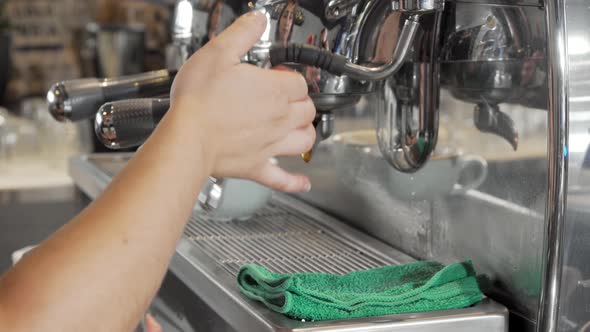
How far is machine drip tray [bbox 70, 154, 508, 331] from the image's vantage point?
604 mm

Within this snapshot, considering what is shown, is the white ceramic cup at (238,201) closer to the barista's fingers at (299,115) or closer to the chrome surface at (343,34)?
the chrome surface at (343,34)

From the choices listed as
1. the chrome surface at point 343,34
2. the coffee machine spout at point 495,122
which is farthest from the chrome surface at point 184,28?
the coffee machine spout at point 495,122

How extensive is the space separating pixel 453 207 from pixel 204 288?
0.72 feet

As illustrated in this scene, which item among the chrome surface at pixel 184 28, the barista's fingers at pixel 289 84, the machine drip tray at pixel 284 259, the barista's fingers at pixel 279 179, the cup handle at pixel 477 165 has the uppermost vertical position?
the chrome surface at pixel 184 28

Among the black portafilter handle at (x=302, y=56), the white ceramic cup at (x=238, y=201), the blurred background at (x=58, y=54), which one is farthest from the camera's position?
the blurred background at (x=58, y=54)

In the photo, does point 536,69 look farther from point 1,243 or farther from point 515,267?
point 1,243

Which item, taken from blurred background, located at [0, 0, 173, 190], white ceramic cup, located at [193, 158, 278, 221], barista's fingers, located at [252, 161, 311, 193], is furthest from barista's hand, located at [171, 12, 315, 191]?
blurred background, located at [0, 0, 173, 190]

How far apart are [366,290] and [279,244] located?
0.68 feet

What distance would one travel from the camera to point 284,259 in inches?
31.3

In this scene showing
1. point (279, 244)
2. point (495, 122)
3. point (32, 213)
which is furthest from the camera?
point (32, 213)

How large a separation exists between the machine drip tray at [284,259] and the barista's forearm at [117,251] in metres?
0.15

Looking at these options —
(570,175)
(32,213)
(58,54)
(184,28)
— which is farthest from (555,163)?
(58,54)

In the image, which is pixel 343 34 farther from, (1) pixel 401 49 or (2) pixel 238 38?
(2) pixel 238 38

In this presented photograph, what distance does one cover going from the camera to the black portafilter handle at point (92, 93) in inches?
30.2
